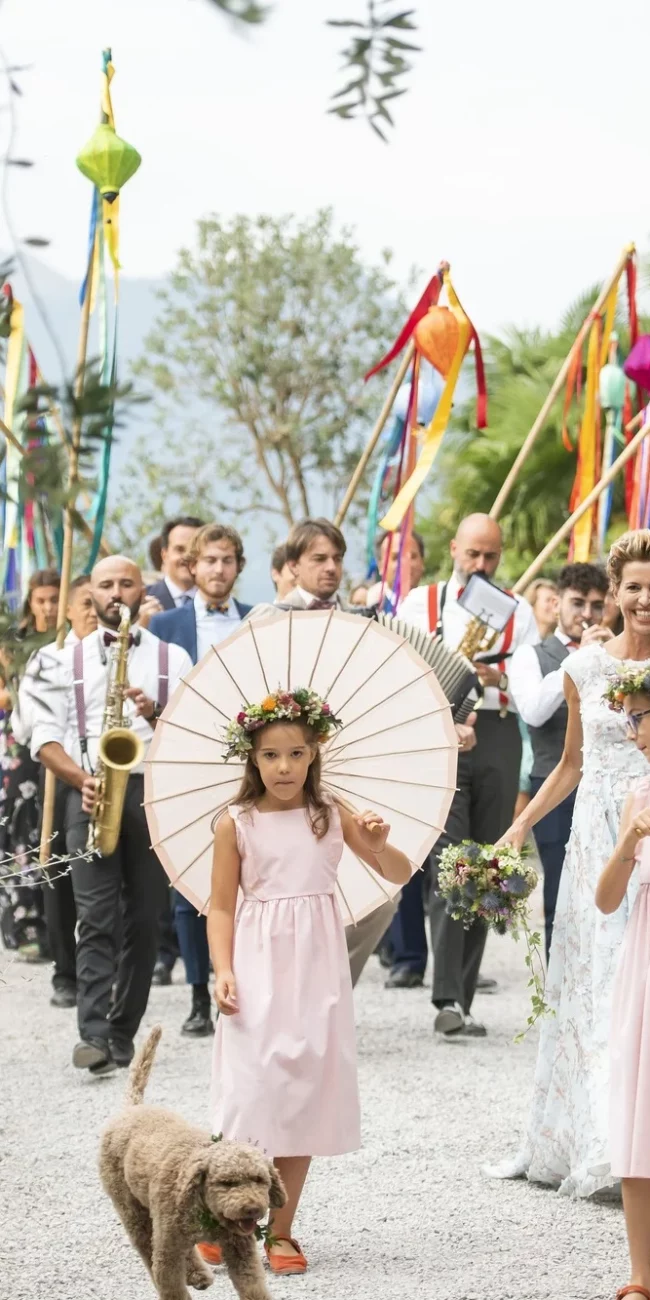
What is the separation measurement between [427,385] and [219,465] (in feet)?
62.8

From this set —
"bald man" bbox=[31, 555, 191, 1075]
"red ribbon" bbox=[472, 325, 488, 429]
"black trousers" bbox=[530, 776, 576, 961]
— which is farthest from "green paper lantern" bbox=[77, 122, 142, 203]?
"black trousers" bbox=[530, 776, 576, 961]

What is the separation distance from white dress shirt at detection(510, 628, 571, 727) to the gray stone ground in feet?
4.64

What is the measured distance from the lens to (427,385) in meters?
10.2

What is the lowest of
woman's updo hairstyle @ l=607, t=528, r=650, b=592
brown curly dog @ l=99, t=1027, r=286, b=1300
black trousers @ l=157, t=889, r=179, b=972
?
black trousers @ l=157, t=889, r=179, b=972

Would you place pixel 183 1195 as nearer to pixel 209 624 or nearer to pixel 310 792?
pixel 310 792

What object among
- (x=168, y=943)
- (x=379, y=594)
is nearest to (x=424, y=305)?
(x=379, y=594)

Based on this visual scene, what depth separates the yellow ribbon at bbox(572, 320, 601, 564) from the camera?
10.1 meters

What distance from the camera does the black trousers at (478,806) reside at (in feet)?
26.5

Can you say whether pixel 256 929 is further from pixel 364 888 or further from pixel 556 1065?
pixel 556 1065

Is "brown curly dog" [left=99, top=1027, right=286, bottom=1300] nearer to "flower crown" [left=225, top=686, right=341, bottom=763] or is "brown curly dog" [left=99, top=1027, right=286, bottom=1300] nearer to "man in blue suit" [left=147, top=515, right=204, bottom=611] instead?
"flower crown" [left=225, top=686, right=341, bottom=763]

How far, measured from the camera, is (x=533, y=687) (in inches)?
329

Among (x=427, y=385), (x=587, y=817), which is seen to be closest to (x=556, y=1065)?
(x=587, y=817)

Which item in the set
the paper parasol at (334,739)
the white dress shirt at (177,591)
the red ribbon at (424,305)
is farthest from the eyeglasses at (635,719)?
the red ribbon at (424,305)

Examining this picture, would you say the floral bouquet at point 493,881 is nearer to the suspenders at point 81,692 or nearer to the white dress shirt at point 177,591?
the suspenders at point 81,692
